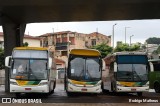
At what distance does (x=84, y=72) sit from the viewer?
25.7m

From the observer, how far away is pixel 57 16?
3034cm

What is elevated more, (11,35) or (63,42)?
(11,35)

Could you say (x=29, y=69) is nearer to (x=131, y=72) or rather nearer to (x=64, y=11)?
(x=64, y=11)

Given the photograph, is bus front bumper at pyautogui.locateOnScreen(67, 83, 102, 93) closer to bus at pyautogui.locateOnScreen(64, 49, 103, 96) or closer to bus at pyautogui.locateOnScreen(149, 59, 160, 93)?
bus at pyautogui.locateOnScreen(64, 49, 103, 96)

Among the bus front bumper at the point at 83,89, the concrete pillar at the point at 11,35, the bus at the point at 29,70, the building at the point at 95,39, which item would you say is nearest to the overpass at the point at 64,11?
the concrete pillar at the point at 11,35

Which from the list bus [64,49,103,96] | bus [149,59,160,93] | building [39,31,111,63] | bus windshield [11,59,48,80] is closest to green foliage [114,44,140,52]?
building [39,31,111,63]

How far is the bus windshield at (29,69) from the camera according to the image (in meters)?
23.9

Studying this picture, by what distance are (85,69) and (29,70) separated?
3.83m

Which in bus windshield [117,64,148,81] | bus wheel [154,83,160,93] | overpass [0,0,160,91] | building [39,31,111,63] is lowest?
bus wheel [154,83,160,93]

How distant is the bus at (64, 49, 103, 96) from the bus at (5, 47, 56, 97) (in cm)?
164

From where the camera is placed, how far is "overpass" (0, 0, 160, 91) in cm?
2433

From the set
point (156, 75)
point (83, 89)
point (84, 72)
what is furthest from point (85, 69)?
point (156, 75)

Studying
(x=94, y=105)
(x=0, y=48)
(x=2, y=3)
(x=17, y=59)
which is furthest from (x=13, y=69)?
(x=0, y=48)

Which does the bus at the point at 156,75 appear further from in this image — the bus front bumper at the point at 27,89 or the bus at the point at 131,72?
the bus front bumper at the point at 27,89
